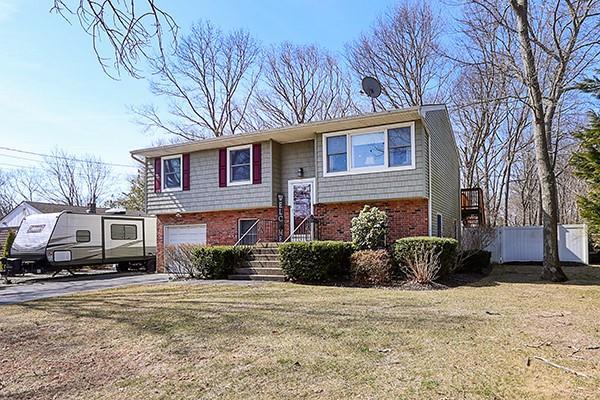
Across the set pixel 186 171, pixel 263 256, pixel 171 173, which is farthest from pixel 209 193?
pixel 263 256

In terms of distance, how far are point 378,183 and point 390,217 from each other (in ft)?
3.41

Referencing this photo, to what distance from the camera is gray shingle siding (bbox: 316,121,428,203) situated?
1178 centimetres

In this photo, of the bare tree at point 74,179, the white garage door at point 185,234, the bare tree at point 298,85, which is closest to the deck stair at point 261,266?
the white garage door at point 185,234

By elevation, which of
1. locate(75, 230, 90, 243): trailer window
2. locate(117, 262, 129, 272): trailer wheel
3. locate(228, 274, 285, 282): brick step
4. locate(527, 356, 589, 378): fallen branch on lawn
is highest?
locate(75, 230, 90, 243): trailer window

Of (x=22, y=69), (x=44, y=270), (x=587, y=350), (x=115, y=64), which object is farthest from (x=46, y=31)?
(x=44, y=270)

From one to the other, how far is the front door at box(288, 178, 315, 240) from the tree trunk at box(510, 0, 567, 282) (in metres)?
6.50

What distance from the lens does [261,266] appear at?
12.1 m

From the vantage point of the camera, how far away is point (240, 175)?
48.1 feet

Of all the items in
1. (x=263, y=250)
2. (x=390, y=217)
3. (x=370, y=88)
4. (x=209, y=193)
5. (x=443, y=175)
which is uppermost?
(x=370, y=88)

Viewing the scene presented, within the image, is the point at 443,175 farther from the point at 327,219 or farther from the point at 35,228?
the point at 35,228

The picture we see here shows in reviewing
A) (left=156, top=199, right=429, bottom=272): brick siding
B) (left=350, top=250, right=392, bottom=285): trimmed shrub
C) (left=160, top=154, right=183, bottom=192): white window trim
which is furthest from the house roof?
(left=350, top=250, right=392, bottom=285): trimmed shrub

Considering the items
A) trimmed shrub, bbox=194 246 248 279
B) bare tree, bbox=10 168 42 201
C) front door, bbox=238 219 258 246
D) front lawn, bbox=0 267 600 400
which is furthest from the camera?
bare tree, bbox=10 168 42 201

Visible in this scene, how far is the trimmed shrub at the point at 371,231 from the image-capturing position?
444 inches

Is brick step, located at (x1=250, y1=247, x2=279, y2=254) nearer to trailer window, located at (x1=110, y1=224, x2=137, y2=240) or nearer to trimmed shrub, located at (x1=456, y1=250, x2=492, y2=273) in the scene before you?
trimmed shrub, located at (x1=456, y1=250, x2=492, y2=273)
